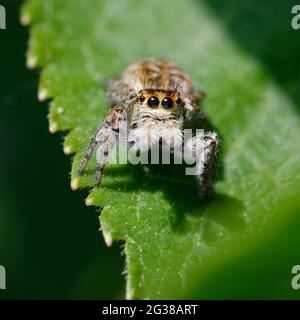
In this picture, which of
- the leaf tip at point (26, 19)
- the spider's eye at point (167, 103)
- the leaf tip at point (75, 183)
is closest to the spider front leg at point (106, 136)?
the leaf tip at point (75, 183)

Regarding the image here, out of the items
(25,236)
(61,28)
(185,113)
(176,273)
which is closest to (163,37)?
(61,28)

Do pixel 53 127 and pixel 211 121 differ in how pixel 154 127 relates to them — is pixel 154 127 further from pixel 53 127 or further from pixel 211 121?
pixel 211 121

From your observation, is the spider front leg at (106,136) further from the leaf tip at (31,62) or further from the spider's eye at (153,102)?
the leaf tip at (31,62)

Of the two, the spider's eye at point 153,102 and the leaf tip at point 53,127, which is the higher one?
the spider's eye at point 153,102

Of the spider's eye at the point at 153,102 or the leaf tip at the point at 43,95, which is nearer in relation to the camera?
the spider's eye at the point at 153,102

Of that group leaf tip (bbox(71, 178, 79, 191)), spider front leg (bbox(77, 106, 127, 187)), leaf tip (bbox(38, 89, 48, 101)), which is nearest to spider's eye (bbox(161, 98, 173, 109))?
spider front leg (bbox(77, 106, 127, 187))

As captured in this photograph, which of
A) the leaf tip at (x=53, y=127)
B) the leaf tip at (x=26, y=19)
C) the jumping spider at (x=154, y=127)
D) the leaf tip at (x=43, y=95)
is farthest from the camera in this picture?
the leaf tip at (x=26, y=19)

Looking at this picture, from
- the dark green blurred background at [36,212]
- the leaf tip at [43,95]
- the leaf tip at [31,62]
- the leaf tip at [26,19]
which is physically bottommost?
the dark green blurred background at [36,212]
